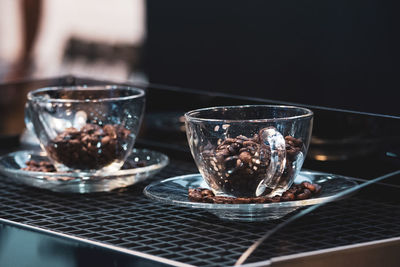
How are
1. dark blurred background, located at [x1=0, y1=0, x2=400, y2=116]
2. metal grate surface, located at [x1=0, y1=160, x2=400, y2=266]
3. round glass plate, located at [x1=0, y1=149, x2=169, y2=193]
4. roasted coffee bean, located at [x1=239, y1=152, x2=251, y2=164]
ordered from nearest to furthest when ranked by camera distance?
metal grate surface, located at [x1=0, y1=160, x2=400, y2=266] < roasted coffee bean, located at [x1=239, y1=152, x2=251, y2=164] < round glass plate, located at [x1=0, y1=149, x2=169, y2=193] < dark blurred background, located at [x1=0, y1=0, x2=400, y2=116]

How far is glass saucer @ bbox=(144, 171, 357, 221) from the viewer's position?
97 cm

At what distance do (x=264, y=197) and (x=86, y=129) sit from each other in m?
0.33

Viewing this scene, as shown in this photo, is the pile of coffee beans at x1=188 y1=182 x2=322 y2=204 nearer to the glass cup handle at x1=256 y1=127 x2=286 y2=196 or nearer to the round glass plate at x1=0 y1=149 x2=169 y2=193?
the glass cup handle at x1=256 y1=127 x2=286 y2=196

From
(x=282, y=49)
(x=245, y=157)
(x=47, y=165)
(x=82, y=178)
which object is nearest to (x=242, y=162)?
(x=245, y=157)

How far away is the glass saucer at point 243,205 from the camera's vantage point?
97 cm

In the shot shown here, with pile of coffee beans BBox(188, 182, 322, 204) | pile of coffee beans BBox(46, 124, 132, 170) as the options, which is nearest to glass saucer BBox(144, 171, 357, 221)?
pile of coffee beans BBox(188, 182, 322, 204)

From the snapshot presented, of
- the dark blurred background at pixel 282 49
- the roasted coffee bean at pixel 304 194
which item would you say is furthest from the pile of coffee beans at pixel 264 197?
the dark blurred background at pixel 282 49

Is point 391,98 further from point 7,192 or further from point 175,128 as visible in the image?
point 7,192

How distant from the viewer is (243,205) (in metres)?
0.97

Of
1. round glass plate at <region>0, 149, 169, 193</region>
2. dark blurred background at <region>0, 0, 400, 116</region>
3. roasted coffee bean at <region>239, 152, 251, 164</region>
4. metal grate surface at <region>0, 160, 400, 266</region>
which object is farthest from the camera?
dark blurred background at <region>0, 0, 400, 116</region>

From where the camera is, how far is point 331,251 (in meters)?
0.87

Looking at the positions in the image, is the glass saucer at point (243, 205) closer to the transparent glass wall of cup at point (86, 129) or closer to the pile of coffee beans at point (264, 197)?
the pile of coffee beans at point (264, 197)

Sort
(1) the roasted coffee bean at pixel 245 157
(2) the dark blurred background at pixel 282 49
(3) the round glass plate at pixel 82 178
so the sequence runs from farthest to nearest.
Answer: (2) the dark blurred background at pixel 282 49, (3) the round glass plate at pixel 82 178, (1) the roasted coffee bean at pixel 245 157

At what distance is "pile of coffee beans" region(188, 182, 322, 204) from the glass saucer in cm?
1
